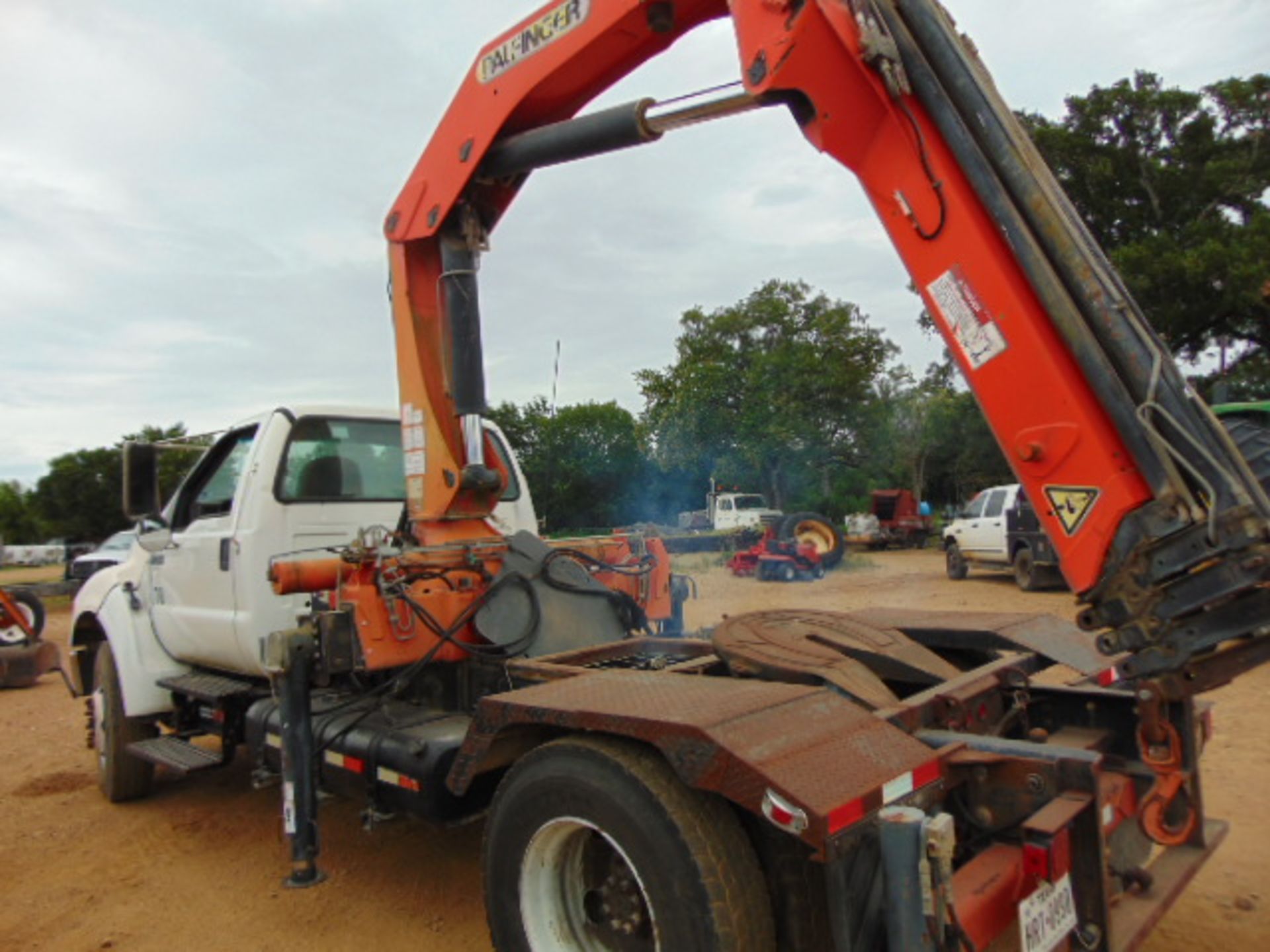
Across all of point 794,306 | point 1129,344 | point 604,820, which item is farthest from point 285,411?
point 794,306

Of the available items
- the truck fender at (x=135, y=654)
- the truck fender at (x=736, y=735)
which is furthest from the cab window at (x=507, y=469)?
the truck fender at (x=736, y=735)

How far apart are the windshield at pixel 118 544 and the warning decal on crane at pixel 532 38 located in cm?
1805

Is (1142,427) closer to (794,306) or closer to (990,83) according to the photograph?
(990,83)

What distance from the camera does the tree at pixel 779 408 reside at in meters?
31.9

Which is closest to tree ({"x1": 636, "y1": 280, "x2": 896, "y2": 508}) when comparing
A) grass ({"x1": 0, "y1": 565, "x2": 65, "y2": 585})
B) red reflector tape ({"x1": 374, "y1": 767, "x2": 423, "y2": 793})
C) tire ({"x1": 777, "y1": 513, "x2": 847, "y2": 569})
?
tire ({"x1": 777, "y1": 513, "x2": 847, "y2": 569})

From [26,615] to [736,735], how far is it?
12.7 m

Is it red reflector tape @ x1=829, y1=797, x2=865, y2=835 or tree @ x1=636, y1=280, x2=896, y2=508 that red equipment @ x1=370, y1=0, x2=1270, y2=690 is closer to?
red reflector tape @ x1=829, y1=797, x2=865, y2=835

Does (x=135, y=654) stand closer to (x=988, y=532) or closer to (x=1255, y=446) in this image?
(x=1255, y=446)

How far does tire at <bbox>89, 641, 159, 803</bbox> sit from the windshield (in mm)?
15180

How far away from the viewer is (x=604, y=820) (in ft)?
8.29

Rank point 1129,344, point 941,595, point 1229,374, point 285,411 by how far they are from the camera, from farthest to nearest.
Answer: point 1229,374, point 941,595, point 285,411, point 1129,344

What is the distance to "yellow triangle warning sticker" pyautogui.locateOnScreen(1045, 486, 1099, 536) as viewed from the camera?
2.56 metres

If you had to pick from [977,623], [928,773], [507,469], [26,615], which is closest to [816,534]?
[26,615]

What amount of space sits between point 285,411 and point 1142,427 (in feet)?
14.0
